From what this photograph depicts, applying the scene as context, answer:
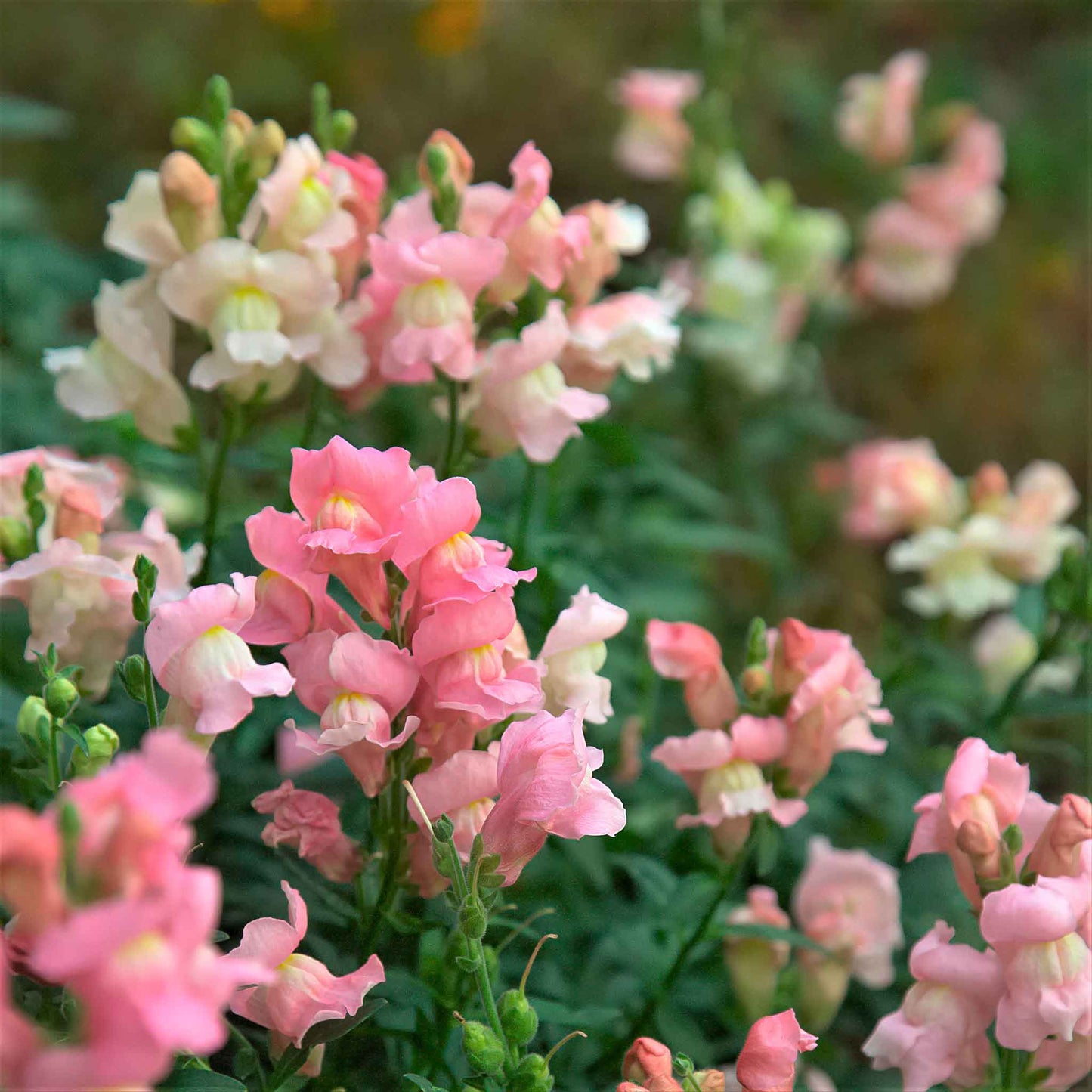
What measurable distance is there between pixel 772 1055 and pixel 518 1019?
0.61 ft

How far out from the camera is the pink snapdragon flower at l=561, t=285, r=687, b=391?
134 cm

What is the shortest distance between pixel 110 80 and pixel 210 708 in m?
3.16

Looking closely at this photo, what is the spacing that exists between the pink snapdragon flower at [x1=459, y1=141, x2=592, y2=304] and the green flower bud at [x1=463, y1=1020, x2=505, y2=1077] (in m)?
0.69

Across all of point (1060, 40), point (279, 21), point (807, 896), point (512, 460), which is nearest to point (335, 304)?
point (512, 460)

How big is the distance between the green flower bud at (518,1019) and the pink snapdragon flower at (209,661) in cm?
27

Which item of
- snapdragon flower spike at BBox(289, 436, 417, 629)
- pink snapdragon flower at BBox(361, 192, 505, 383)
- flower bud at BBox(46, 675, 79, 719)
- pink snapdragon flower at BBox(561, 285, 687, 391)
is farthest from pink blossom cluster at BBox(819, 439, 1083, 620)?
flower bud at BBox(46, 675, 79, 719)

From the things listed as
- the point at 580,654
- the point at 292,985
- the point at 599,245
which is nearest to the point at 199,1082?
the point at 292,985

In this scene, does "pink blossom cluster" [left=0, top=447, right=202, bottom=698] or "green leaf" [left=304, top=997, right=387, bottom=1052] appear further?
"pink blossom cluster" [left=0, top=447, right=202, bottom=698]

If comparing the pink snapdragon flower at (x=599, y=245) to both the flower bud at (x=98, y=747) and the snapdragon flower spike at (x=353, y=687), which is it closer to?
the snapdragon flower spike at (x=353, y=687)

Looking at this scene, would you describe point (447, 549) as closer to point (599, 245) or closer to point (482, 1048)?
point (482, 1048)

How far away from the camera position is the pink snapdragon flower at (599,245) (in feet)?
4.41

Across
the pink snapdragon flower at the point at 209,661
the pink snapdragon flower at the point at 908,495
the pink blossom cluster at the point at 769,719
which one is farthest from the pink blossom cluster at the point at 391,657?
the pink snapdragon flower at the point at 908,495

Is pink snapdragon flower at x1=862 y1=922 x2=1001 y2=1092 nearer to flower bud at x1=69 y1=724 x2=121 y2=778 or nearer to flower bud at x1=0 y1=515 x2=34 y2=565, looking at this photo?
flower bud at x1=69 y1=724 x2=121 y2=778

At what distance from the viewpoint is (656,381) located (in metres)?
2.45
